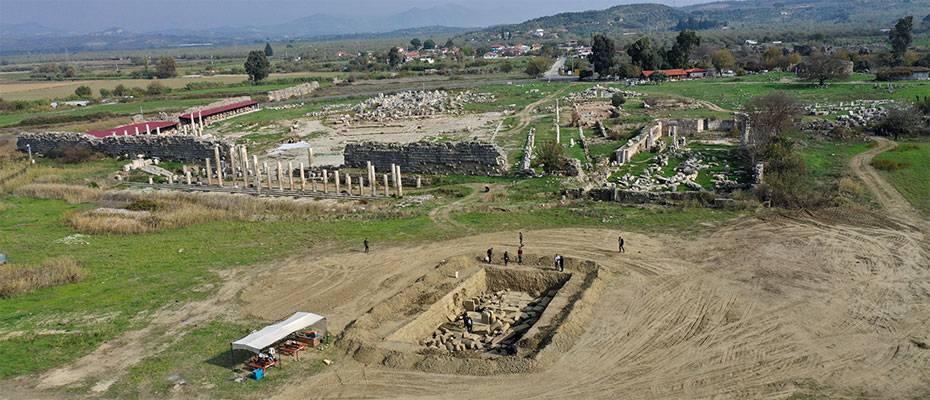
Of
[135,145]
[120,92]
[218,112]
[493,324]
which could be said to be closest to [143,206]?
[135,145]

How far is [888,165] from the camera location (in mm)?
36562

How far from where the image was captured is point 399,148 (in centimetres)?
4166

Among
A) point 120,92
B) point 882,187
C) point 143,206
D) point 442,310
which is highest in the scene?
point 120,92

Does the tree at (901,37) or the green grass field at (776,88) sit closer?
the green grass field at (776,88)

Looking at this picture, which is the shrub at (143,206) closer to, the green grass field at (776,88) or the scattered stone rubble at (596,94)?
the scattered stone rubble at (596,94)

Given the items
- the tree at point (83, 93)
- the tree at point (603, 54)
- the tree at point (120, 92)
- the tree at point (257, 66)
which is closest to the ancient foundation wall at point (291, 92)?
the tree at point (257, 66)

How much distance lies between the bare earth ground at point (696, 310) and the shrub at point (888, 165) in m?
7.44

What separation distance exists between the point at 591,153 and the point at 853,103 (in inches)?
1174

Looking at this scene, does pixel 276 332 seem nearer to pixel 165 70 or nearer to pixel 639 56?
pixel 639 56

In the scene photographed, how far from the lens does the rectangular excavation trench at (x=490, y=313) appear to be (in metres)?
19.3

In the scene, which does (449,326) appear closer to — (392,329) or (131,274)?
(392,329)

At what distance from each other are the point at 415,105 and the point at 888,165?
4723cm

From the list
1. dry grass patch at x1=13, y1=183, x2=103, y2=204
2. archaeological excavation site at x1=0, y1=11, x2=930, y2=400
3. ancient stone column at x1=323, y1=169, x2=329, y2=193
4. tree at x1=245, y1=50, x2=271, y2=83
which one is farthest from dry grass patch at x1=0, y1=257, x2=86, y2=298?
tree at x1=245, y1=50, x2=271, y2=83

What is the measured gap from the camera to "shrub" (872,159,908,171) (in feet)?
119
